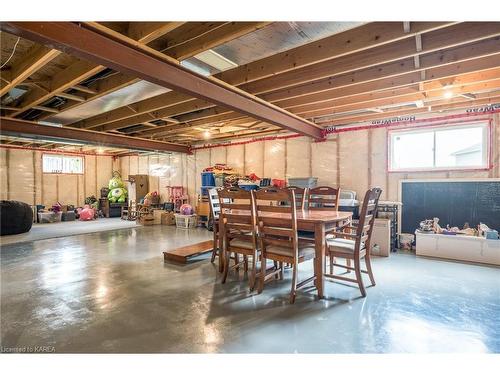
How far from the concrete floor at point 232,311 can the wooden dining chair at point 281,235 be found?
395mm

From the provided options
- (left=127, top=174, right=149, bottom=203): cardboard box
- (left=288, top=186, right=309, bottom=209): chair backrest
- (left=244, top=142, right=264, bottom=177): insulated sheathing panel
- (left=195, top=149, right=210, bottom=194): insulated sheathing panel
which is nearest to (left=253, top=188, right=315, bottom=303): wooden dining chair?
(left=288, top=186, right=309, bottom=209): chair backrest

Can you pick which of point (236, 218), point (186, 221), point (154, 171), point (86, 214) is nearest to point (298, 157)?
point (186, 221)

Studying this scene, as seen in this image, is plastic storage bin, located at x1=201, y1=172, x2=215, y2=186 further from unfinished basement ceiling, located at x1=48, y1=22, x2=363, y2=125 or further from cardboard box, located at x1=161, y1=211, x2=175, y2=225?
unfinished basement ceiling, located at x1=48, y1=22, x2=363, y2=125

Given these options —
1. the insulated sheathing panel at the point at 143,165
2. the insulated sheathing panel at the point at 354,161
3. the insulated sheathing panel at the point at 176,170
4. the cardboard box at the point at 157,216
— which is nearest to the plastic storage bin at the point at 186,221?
the cardboard box at the point at 157,216

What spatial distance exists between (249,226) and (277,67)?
1.80m

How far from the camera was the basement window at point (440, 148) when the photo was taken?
469 cm

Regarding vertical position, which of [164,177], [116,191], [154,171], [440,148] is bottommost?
[116,191]

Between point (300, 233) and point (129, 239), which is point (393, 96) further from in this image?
point (129, 239)

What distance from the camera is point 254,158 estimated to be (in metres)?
7.41

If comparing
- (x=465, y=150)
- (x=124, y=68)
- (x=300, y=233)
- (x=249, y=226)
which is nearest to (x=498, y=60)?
(x=465, y=150)

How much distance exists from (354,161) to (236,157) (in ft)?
10.8

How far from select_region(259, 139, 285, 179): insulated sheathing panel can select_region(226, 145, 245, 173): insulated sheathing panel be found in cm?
77

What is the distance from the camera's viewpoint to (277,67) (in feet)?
10.0

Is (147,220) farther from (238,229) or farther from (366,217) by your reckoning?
(366,217)
